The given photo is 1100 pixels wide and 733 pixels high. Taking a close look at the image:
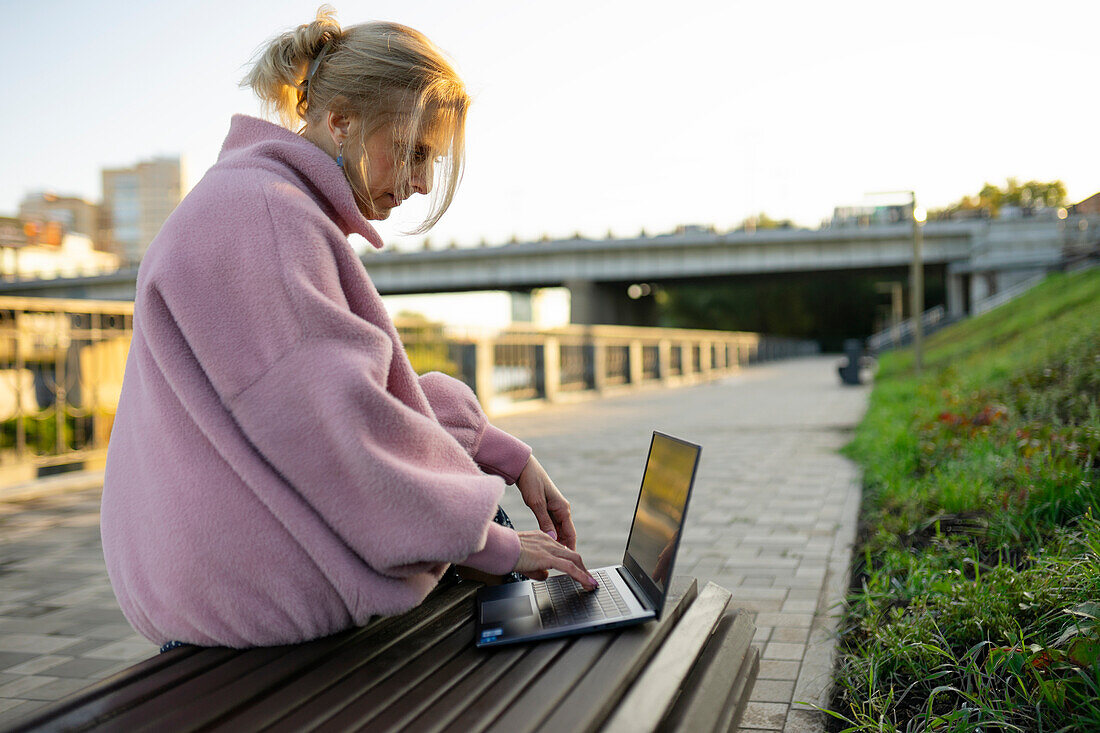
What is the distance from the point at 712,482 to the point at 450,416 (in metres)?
5.78

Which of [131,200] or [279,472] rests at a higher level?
[131,200]

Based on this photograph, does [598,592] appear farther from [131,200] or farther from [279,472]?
[131,200]

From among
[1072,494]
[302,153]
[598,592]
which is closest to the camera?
[302,153]

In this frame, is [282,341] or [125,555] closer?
[282,341]

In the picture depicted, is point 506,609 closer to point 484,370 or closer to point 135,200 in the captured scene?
point 484,370

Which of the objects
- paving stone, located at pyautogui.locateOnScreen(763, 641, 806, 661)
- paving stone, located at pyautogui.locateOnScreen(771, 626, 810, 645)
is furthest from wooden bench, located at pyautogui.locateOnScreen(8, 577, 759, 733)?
paving stone, located at pyautogui.locateOnScreen(771, 626, 810, 645)

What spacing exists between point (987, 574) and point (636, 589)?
2135 millimetres

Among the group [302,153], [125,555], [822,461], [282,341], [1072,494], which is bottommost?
[822,461]

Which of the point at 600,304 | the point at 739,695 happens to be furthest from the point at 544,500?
the point at 600,304

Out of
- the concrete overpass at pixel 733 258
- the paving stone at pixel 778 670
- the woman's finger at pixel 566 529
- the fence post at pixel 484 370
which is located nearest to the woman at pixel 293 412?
the woman's finger at pixel 566 529

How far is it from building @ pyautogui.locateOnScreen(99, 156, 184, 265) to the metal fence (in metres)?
119

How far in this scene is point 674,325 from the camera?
3425 inches

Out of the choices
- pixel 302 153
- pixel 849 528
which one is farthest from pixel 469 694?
pixel 849 528

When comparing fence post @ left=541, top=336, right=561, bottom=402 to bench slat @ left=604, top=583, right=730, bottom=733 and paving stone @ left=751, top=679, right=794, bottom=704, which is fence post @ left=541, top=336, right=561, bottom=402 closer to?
paving stone @ left=751, top=679, right=794, bottom=704
